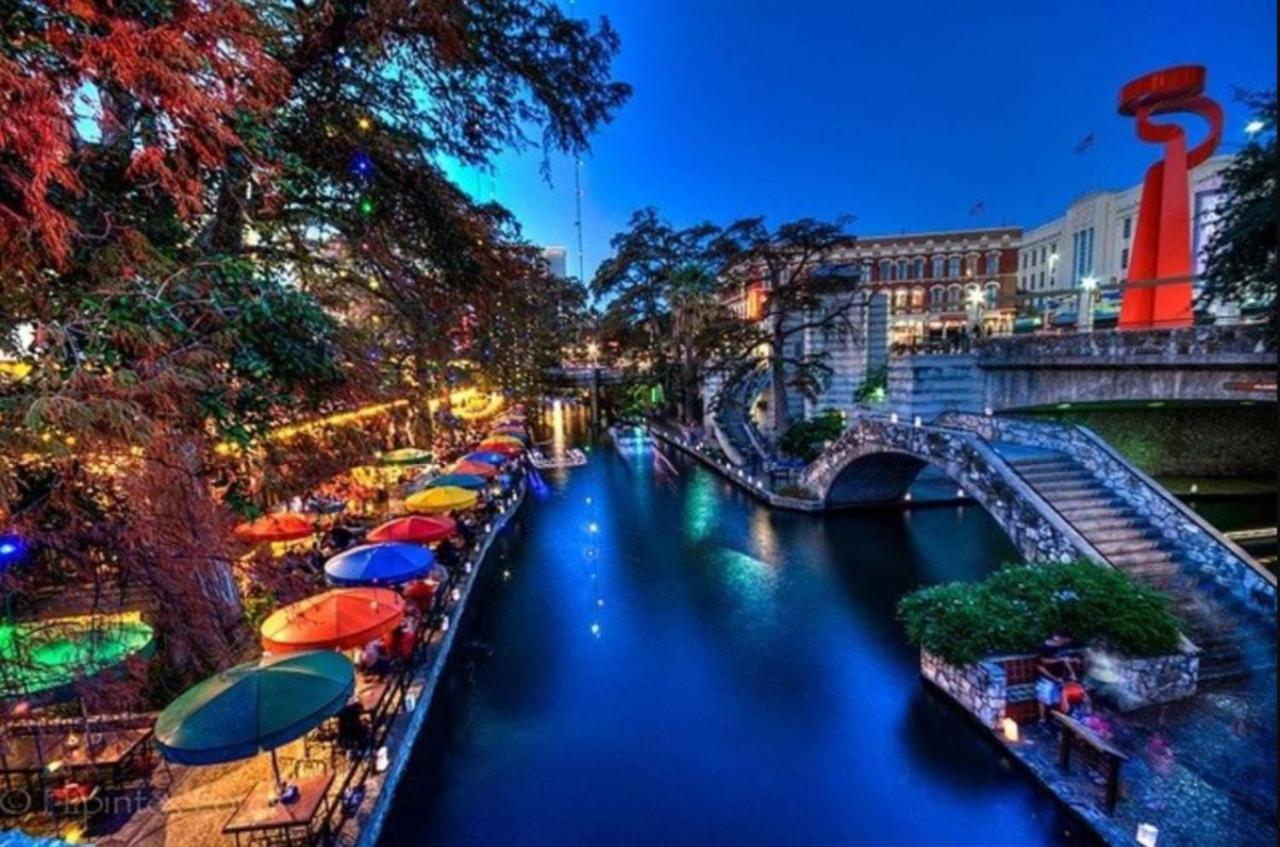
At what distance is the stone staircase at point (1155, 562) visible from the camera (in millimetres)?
9586

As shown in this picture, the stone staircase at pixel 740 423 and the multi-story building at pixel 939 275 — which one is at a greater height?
the multi-story building at pixel 939 275

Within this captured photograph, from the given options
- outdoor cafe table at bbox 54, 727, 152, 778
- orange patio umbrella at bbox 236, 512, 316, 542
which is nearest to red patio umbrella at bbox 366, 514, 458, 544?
orange patio umbrella at bbox 236, 512, 316, 542

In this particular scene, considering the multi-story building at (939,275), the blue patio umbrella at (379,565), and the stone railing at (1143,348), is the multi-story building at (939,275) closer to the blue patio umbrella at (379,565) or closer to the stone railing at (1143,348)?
the stone railing at (1143,348)

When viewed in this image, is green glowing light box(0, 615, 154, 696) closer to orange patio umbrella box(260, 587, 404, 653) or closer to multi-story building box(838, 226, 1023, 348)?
orange patio umbrella box(260, 587, 404, 653)

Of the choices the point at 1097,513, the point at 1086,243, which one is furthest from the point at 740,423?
the point at 1086,243

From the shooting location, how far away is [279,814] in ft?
21.2

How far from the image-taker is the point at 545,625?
13133 mm

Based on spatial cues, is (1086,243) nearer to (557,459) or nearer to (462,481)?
(557,459)

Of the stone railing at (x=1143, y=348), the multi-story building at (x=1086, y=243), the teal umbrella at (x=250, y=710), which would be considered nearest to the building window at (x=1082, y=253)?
the multi-story building at (x=1086, y=243)

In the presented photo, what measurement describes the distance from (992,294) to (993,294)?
9cm

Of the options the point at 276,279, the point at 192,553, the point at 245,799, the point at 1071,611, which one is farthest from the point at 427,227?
the point at 1071,611

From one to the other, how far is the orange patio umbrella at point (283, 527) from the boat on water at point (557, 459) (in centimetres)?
1907

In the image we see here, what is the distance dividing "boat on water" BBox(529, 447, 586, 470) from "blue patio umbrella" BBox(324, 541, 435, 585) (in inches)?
808

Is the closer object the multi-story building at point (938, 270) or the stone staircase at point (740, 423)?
the stone staircase at point (740, 423)
